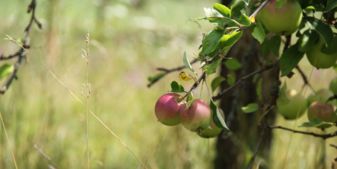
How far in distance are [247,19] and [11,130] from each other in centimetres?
213

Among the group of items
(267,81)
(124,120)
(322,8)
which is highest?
(322,8)

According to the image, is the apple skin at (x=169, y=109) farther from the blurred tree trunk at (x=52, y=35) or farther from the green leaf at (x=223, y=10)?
the blurred tree trunk at (x=52, y=35)

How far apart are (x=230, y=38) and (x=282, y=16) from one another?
0.12 m

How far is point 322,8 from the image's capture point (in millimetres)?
1384

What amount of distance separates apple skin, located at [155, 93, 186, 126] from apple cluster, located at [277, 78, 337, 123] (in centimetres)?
38

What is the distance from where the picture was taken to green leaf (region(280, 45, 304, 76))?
4.60 ft

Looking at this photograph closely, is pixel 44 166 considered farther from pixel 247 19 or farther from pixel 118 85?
pixel 118 85

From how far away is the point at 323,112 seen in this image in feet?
4.81

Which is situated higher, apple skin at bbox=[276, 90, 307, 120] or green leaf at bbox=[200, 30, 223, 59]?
green leaf at bbox=[200, 30, 223, 59]

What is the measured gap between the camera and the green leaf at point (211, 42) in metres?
1.15

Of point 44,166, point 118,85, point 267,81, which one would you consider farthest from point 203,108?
point 118,85

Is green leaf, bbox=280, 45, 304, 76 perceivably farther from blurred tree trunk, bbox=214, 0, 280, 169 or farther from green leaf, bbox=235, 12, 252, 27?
blurred tree trunk, bbox=214, 0, 280, 169

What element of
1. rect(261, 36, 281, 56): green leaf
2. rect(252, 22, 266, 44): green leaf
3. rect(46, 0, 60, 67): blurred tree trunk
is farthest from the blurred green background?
rect(252, 22, 266, 44): green leaf

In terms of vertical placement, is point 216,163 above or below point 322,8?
below
